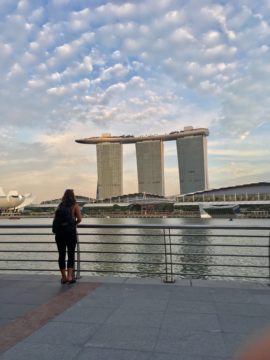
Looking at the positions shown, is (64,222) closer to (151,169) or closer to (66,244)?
(66,244)

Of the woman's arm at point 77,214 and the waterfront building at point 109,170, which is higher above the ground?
the waterfront building at point 109,170

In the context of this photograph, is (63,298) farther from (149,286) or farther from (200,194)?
(200,194)

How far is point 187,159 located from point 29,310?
184 m

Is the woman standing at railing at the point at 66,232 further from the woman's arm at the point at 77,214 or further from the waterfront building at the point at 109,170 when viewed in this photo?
the waterfront building at the point at 109,170

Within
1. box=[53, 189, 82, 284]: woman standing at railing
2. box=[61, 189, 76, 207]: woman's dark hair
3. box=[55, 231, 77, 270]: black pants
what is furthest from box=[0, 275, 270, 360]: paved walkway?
box=[61, 189, 76, 207]: woman's dark hair

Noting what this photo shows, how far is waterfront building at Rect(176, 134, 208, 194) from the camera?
7200 inches

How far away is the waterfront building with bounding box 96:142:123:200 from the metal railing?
150904 millimetres

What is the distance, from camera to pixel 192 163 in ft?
609

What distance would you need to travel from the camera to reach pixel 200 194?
152m

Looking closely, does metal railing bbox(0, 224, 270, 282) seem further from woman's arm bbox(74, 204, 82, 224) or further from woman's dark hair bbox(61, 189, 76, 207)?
woman's dark hair bbox(61, 189, 76, 207)

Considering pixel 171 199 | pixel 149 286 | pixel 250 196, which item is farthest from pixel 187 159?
pixel 149 286

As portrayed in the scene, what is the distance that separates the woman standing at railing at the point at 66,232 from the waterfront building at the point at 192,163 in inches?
7003

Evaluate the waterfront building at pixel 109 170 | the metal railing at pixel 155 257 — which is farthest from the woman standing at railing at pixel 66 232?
the waterfront building at pixel 109 170

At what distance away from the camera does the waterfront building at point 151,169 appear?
18938 centimetres
